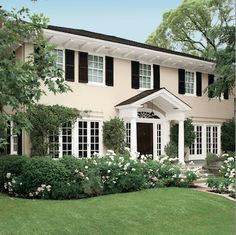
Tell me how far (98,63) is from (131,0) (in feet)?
44.1

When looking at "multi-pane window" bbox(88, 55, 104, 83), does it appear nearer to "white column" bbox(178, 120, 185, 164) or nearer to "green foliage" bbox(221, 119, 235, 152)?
"white column" bbox(178, 120, 185, 164)

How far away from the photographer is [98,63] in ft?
57.3

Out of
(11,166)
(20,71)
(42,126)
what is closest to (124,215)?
(20,71)

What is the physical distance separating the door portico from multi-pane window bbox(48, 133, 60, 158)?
3506 millimetres

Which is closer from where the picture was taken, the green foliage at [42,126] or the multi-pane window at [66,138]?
the green foliage at [42,126]

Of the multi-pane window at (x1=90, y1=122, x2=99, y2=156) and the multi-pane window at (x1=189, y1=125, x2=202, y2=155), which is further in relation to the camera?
the multi-pane window at (x1=189, y1=125, x2=202, y2=155)

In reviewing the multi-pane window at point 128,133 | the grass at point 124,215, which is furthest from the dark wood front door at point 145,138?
the grass at point 124,215

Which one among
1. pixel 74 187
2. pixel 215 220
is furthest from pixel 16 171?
pixel 215 220

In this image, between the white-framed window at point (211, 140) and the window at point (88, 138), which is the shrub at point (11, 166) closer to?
the window at point (88, 138)

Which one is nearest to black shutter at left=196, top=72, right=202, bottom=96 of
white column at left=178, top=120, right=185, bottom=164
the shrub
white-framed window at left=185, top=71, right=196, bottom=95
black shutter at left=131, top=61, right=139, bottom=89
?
white-framed window at left=185, top=71, right=196, bottom=95

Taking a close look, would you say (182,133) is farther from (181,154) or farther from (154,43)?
(154,43)

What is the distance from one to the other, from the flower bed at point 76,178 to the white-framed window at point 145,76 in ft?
21.9

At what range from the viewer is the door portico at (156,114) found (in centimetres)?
1733

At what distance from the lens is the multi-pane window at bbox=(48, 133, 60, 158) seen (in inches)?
603
